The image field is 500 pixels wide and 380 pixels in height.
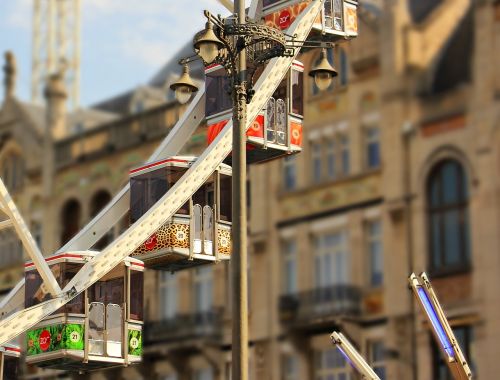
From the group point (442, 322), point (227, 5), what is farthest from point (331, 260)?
point (442, 322)

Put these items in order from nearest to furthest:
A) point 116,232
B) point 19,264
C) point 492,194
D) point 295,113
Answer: point 295,113
point 492,194
point 116,232
point 19,264

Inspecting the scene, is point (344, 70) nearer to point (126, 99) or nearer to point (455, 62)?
point (455, 62)

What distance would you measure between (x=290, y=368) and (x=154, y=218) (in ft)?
83.1

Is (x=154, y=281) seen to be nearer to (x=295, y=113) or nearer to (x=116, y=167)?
(x=116, y=167)

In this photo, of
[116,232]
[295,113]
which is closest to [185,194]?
[295,113]

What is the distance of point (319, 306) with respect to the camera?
48250 millimetres

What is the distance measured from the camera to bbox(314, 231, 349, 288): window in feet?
160

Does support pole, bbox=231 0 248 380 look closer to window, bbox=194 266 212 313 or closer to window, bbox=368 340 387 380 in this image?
window, bbox=368 340 387 380

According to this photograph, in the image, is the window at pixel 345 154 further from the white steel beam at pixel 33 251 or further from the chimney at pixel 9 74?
the white steel beam at pixel 33 251

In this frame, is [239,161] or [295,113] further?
[295,113]

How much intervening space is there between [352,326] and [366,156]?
545cm

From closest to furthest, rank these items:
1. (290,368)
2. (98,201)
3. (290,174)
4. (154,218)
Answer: (154,218) → (290,368) → (290,174) → (98,201)

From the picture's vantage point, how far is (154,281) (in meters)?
56.5

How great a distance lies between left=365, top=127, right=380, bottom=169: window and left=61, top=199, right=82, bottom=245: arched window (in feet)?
54.2
